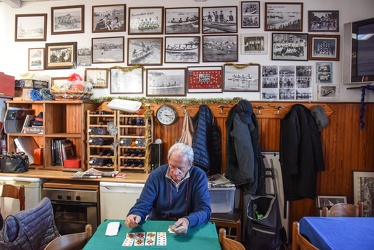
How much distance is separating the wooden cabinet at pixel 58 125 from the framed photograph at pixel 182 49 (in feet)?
4.08

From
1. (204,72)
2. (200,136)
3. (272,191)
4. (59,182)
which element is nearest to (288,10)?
(204,72)

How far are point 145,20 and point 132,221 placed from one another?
2632 millimetres

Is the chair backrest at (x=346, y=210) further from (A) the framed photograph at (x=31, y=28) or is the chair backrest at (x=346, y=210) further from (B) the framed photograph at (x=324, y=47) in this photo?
(A) the framed photograph at (x=31, y=28)

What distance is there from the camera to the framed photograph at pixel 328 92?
307cm

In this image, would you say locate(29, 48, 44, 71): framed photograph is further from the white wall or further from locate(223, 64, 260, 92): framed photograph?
locate(223, 64, 260, 92): framed photograph

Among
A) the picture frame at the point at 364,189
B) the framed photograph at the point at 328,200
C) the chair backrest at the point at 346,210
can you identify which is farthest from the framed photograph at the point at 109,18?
the picture frame at the point at 364,189

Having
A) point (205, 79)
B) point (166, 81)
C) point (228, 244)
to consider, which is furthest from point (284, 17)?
point (228, 244)

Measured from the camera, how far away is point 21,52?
3.48m

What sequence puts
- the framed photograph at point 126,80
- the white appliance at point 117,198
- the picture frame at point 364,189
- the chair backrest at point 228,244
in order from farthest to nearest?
the framed photograph at point 126,80 → the picture frame at point 364,189 → the white appliance at point 117,198 → the chair backrest at point 228,244

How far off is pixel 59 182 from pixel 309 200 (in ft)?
10.1

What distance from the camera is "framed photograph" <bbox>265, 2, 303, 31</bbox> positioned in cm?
312

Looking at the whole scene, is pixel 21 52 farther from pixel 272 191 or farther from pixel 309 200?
pixel 309 200

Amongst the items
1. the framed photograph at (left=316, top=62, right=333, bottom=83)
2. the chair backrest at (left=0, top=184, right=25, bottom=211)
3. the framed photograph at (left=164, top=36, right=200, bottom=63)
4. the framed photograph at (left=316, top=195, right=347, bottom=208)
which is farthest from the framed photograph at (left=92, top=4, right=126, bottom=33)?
the framed photograph at (left=316, top=195, right=347, bottom=208)

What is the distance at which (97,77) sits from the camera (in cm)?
334
